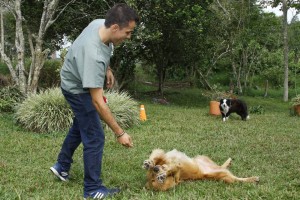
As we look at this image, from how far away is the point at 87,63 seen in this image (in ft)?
10.9

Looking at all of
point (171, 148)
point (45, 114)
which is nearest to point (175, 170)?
point (171, 148)

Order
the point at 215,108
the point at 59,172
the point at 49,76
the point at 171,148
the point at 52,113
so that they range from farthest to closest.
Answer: the point at 49,76
the point at 215,108
the point at 52,113
the point at 171,148
the point at 59,172

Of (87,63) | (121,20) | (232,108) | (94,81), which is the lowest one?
(232,108)

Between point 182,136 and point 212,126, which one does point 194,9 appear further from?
point 182,136

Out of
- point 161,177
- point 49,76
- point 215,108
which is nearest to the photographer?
point 161,177

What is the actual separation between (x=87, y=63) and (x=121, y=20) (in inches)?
17.7

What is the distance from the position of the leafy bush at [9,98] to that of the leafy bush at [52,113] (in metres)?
0.96

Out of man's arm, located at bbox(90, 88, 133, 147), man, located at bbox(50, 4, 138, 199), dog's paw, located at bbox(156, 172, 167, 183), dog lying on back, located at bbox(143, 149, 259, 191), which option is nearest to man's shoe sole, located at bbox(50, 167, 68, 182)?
man, located at bbox(50, 4, 138, 199)

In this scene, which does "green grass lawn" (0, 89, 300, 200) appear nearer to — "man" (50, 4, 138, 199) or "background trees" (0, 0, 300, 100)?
"man" (50, 4, 138, 199)

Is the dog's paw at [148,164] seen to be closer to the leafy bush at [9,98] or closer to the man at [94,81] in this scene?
the man at [94,81]

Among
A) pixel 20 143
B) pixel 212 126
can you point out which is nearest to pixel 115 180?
pixel 20 143

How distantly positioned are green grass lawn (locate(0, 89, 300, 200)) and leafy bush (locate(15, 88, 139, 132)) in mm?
242

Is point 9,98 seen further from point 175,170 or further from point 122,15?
point 122,15

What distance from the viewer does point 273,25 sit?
18000 millimetres
